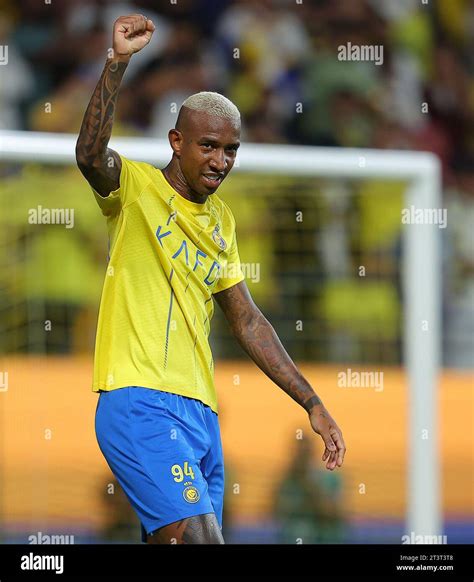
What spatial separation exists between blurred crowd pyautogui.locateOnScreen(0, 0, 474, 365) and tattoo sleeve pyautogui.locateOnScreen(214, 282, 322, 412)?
6863 millimetres

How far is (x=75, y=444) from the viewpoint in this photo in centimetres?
981

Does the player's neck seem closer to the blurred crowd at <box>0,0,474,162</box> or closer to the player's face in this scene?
the player's face

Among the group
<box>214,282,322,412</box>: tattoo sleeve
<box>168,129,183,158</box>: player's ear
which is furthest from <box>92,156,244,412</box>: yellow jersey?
<box>214,282,322,412</box>: tattoo sleeve

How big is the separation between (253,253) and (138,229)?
611 centimetres

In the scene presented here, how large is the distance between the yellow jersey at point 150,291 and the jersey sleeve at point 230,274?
24 cm

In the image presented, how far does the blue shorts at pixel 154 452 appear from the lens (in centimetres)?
399

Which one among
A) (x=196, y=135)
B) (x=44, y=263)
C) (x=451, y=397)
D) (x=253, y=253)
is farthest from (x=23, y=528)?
(x=196, y=135)

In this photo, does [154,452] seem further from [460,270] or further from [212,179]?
[460,270]

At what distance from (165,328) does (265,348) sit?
534mm

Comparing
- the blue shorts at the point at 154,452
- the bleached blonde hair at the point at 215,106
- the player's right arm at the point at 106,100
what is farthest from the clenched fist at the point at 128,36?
the blue shorts at the point at 154,452

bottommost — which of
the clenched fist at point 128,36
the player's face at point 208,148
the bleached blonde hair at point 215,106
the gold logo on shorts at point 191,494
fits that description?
the gold logo on shorts at point 191,494

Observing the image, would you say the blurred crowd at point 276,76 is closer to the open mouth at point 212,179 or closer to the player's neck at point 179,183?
the player's neck at point 179,183
